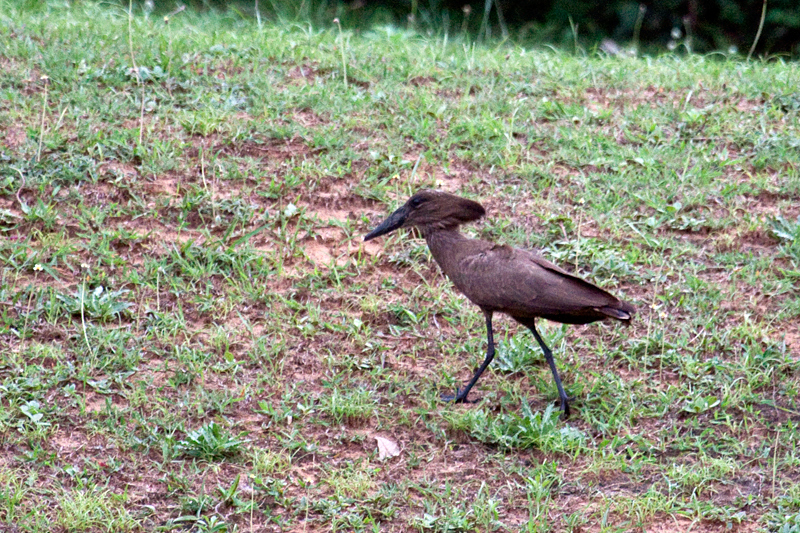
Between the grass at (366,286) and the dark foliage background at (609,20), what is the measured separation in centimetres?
334

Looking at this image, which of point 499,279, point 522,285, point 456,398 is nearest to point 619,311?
point 522,285

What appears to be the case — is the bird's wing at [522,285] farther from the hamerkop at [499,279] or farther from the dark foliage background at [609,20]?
the dark foliage background at [609,20]

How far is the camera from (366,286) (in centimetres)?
540

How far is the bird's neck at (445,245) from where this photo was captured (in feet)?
15.2

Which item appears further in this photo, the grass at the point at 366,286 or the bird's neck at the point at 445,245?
the bird's neck at the point at 445,245

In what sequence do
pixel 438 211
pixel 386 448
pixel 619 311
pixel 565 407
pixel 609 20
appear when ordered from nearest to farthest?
pixel 619 311
pixel 386 448
pixel 565 407
pixel 438 211
pixel 609 20

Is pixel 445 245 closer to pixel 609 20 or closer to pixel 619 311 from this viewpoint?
pixel 619 311

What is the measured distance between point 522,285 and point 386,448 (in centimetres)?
100

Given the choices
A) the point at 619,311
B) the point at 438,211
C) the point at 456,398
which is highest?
the point at 438,211

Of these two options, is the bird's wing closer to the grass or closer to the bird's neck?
the bird's neck

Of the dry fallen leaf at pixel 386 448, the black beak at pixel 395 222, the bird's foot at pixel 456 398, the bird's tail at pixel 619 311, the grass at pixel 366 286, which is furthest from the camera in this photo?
the black beak at pixel 395 222

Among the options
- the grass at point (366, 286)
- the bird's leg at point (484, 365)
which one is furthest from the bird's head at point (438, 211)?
the grass at point (366, 286)

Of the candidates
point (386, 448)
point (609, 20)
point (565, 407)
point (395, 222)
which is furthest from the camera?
point (609, 20)

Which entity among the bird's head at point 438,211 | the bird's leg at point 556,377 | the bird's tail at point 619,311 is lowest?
the bird's leg at point 556,377
